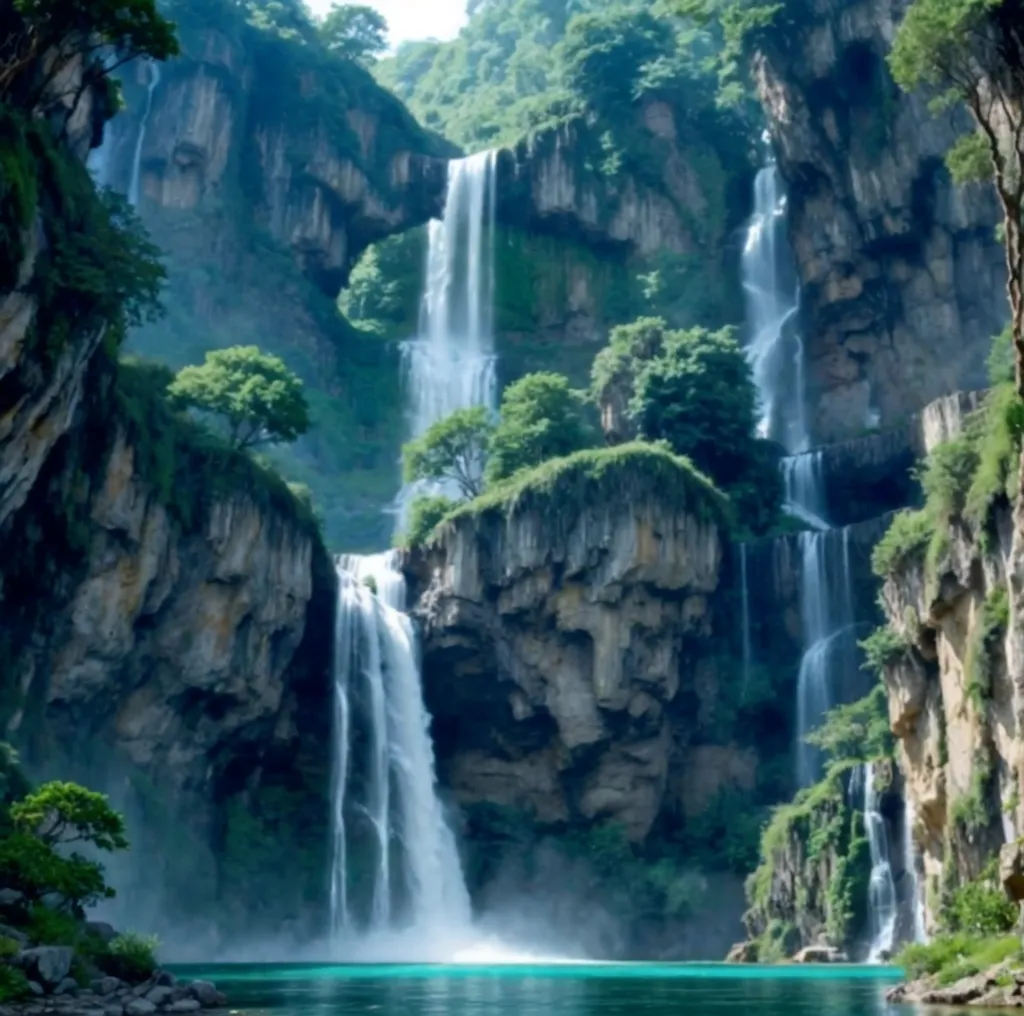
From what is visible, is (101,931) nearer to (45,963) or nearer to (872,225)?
(45,963)

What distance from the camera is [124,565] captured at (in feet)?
146

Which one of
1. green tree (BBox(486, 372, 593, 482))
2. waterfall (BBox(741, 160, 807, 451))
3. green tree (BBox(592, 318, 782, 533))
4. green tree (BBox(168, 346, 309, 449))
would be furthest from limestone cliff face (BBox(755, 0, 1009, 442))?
green tree (BBox(168, 346, 309, 449))

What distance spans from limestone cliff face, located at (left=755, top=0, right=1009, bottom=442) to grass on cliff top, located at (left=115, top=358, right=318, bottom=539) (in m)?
24.1

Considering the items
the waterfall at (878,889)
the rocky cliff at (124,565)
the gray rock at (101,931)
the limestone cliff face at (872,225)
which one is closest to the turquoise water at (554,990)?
the gray rock at (101,931)

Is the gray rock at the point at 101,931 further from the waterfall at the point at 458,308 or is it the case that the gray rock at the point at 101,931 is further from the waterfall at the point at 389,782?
the waterfall at the point at 458,308

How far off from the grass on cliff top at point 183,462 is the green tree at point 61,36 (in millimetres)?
9397

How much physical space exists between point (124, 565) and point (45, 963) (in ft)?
69.3

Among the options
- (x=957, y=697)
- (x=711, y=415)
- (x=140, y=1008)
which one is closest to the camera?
(x=140, y=1008)

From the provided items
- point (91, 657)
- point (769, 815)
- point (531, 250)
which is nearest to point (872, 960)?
point (769, 815)

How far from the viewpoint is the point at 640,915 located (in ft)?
168

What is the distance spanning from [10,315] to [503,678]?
970 inches

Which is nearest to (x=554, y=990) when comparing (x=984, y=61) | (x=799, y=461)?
(x=984, y=61)

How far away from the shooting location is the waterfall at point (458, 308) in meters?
71.3

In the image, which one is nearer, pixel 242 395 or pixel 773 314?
pixel 242 395
